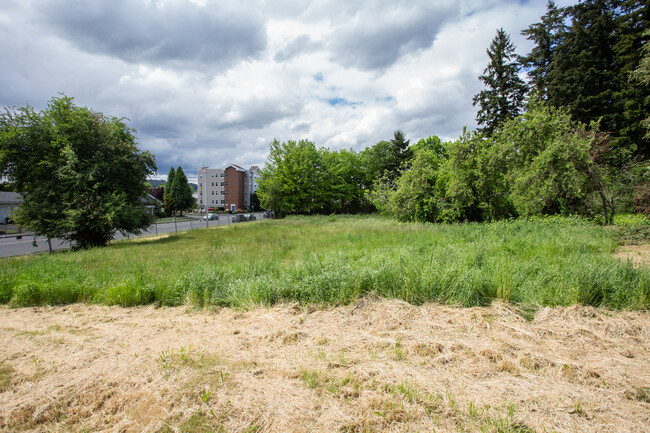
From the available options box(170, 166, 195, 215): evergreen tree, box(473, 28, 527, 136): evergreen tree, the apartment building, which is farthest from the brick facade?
box(473, 28, 527, 136): evergreen tree

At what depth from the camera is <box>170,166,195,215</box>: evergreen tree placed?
223ft

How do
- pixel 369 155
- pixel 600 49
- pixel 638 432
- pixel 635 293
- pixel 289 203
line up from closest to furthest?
pixel 638 432
pixel 635 293
pixel 600 49
pixel 289 203
pixel 369 155

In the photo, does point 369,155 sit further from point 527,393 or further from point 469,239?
point 527,393

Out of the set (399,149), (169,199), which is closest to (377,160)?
(399,149)

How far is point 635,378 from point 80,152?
22.0 m

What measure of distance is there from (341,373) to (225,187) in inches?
3559

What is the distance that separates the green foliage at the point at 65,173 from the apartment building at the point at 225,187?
6740cm

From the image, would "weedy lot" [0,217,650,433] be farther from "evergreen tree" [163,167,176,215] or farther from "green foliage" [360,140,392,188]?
"evergreen tree" [163,167,176,215]

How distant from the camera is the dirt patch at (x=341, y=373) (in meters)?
2.19

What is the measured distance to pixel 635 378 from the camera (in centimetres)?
257

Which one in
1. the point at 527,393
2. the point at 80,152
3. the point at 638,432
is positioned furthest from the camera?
the point at 80,152

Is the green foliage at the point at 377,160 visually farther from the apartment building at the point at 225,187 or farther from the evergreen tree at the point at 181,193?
the apartment building at the point at 225,187

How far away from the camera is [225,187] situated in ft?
284

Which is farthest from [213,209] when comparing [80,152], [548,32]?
[548,32]
